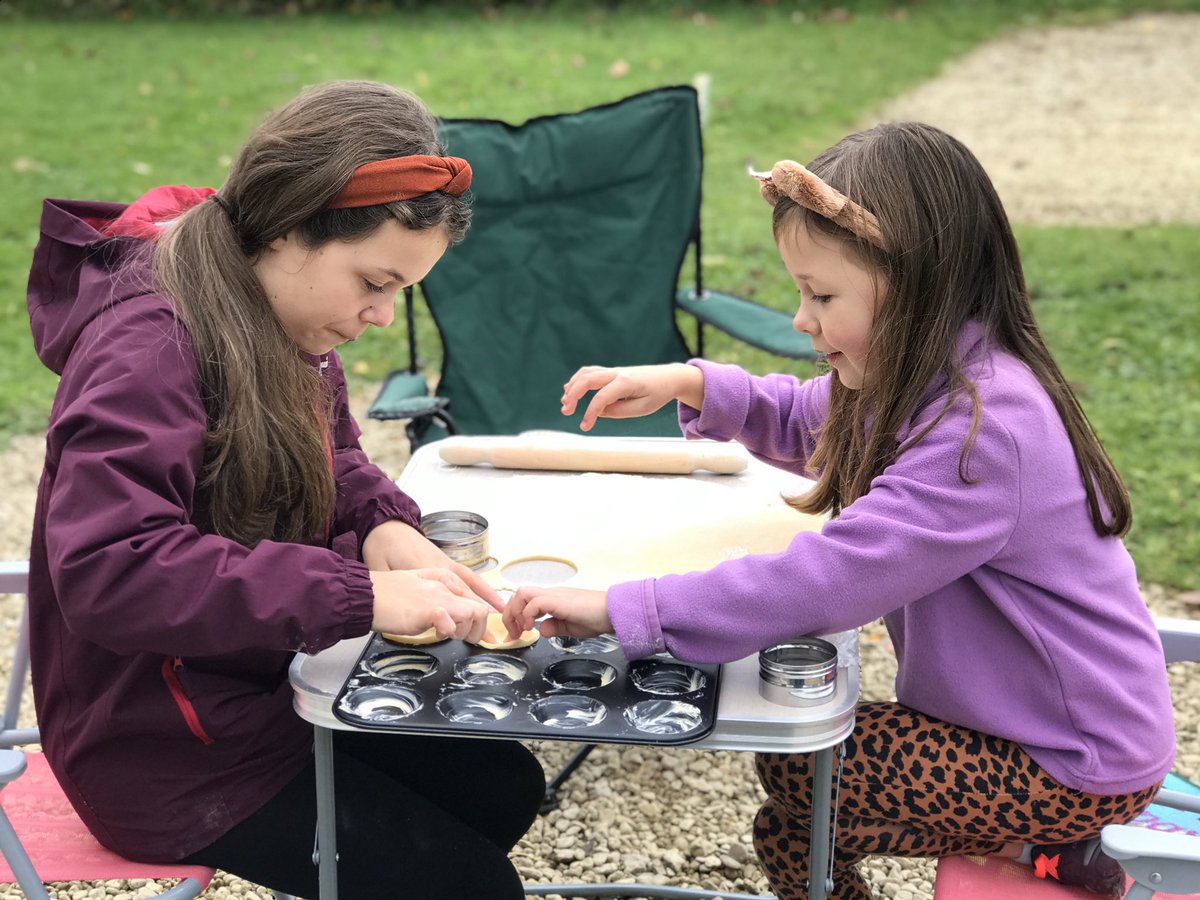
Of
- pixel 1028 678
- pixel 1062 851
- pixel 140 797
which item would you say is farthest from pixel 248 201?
pixel 1062 851

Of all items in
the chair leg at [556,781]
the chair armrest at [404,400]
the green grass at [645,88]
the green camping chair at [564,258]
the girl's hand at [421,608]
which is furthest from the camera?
the green grass at [645,88]

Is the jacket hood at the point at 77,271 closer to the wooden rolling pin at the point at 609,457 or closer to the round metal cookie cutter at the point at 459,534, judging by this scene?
the round metal cookie cutter at the point at 459,534

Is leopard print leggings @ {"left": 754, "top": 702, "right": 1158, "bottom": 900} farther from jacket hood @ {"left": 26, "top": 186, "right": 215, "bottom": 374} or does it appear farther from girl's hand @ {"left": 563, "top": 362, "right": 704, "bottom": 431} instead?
jacket hood @ {"left": 26, "top": 186, "right": 215, "bottom": 374}

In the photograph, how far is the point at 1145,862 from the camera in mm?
1468

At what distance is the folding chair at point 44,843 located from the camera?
166cm

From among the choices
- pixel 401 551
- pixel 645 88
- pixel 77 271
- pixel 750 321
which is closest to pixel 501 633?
pixel 401 551

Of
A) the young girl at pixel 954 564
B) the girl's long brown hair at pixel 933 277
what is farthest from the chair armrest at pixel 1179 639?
the girl's long brown hair at pixel 933 277

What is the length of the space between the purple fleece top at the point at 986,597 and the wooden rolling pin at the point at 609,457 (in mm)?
491

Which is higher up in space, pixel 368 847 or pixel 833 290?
pixel 833 290

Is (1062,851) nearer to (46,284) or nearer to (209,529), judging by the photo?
(209,529)

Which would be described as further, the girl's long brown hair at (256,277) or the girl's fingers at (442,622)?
the girl's long brown hair at (256,277)

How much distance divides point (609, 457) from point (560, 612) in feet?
2.20

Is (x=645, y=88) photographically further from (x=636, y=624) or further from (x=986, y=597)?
(x=636, y=624)

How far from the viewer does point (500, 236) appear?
376 centimetres
